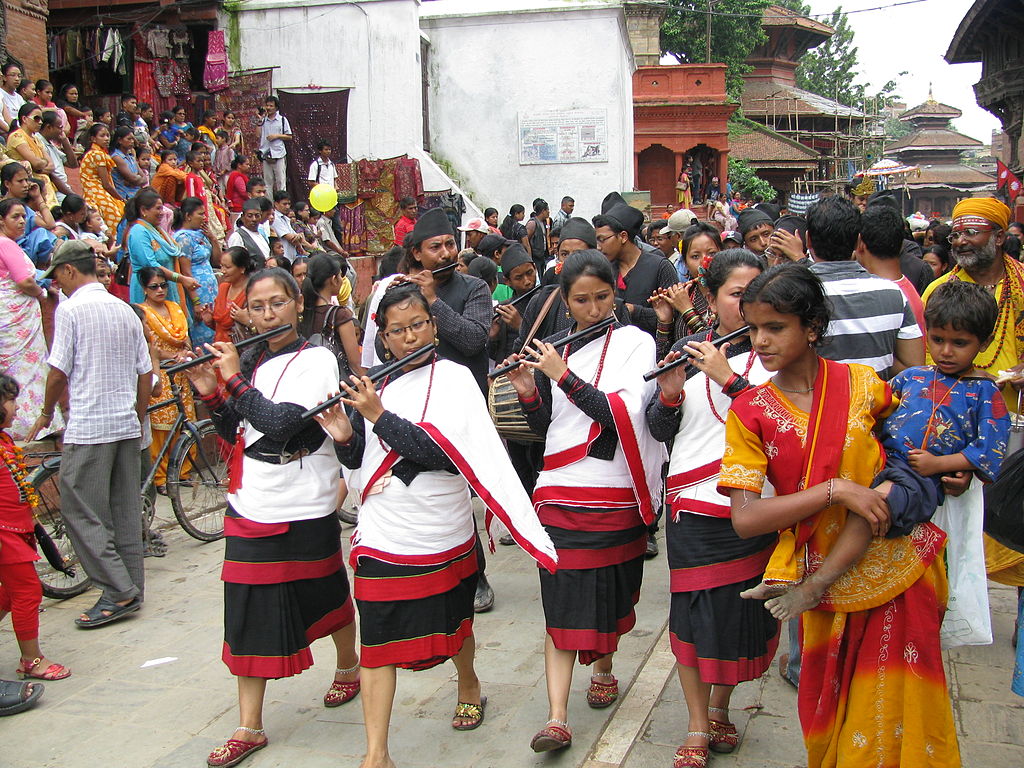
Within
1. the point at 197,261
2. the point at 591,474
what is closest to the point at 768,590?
the point at 591,474

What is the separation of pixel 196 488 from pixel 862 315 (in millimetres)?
5183

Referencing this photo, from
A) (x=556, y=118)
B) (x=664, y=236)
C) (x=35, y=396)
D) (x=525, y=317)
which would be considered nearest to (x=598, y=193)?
(x=556, y=118)

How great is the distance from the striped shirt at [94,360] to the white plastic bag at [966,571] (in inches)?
172

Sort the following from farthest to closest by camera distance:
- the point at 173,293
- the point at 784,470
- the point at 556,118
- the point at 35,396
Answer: the point at 556,118
the point at 173,293
the point at 35,396
the point at 784,470

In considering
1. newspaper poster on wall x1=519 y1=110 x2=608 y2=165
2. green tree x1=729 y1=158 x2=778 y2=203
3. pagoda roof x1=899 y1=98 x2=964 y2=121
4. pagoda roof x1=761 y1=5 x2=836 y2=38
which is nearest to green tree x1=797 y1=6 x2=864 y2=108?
pagoda roof x1=899 y1=98 x2=964 y2=121

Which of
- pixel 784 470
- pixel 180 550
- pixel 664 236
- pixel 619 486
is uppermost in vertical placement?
pixel 664 236

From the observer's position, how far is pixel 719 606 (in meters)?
3.44

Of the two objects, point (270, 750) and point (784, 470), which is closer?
point (784, 470)

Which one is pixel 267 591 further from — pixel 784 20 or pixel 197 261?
pixel 784 20

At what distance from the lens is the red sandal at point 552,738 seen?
11.5ft

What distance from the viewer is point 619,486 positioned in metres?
3.76

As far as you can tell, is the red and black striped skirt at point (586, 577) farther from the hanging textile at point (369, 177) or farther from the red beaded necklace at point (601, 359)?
the hanging textile at point (369, 177)

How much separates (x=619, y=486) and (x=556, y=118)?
16954 mm

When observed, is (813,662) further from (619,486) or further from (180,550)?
(180,550)
